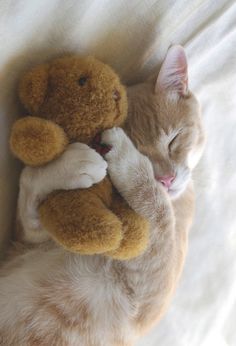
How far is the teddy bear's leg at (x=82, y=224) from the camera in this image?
0.75 metres

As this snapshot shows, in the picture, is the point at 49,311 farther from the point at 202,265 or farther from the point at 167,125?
the point at 202,265

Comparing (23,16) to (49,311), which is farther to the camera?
(49,311)

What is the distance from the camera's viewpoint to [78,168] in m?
0.82

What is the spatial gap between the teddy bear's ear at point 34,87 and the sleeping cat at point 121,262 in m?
0.11

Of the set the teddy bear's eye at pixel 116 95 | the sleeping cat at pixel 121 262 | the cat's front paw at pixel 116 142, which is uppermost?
the teddy bear's eye at pixel 116 95

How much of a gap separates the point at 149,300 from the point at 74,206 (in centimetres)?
33

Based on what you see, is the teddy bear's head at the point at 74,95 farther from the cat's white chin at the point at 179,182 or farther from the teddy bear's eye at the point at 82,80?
the cat's white chin at the point at 179,182

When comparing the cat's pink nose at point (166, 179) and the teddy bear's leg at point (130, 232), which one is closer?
the teddy bear's leg at point (130, 232)

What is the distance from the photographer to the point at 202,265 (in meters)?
1.50

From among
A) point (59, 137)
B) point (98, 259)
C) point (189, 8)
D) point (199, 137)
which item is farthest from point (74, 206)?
point (189, 8)

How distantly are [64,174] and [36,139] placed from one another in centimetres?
8

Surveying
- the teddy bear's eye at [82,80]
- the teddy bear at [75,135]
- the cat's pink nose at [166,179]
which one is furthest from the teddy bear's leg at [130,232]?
the teddy bear's eye at [82,80]

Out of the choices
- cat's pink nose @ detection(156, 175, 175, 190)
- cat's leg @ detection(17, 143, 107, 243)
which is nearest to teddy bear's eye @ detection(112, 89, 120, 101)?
cat's leg @ detection(17, 143, 107, 243)

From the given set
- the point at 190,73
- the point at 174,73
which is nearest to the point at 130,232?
the point at 174,73
